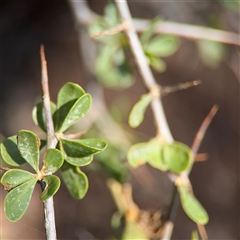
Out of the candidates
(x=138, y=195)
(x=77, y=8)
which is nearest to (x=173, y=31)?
(x=77, y=8)

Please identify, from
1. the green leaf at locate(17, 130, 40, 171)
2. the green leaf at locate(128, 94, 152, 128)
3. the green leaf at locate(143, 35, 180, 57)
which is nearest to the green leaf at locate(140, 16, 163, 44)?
the green leaf at locate(143, 35, 180, 57)

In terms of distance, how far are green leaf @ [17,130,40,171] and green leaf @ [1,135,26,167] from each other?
0.14 feet

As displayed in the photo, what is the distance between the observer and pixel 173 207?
740 millimetres

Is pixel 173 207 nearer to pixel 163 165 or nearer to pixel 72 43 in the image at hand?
pixel 163 165

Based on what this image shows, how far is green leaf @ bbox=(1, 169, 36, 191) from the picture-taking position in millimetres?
503

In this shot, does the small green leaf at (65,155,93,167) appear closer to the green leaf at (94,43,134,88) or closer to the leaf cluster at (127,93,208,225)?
the leaf cluster at (127,93,208,225)

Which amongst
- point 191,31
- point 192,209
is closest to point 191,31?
point 191,31

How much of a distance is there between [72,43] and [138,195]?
0.80 meters

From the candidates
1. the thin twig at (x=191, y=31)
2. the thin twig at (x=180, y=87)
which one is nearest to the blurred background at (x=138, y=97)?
the thin twig at (x=191, y=31)

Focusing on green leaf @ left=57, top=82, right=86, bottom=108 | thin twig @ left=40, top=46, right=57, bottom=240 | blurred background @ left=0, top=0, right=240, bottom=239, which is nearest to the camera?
thin twig @ left=40, top=46, right=57, bottom=240

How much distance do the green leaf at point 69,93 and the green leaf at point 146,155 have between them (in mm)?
222

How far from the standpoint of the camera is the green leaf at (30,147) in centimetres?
→ 50

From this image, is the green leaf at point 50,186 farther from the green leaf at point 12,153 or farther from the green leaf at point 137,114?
the green leaf at point 137,114

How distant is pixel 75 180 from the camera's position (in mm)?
592
